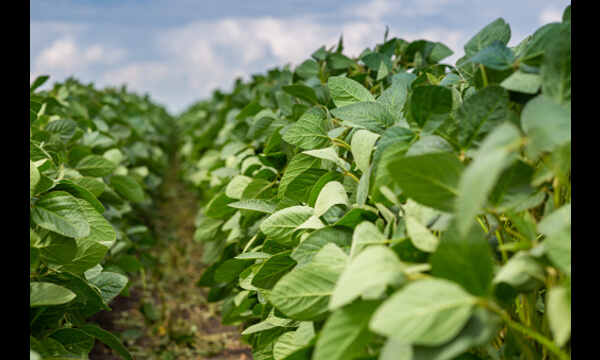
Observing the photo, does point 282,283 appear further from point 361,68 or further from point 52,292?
point 361,68

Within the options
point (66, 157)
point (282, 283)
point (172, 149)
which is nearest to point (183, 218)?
point (172, 149)

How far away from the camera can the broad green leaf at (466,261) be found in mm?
746

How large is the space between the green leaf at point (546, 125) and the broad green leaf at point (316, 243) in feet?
1.75

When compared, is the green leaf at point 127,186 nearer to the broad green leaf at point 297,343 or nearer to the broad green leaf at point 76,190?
the broad green leaf at point 76,190

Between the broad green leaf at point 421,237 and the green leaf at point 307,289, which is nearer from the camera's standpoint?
the broad green leaf at point 421,237

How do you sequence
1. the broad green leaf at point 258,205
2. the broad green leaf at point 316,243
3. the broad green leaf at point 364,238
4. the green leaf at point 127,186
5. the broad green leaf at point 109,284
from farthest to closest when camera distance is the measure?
1. the green leaf at point 127,186
2. the broad green leaf at point 258,205
3. the broad green leaf at point 109,284
4. the broad green leaf at point 316,243
5. the broad green leaf at point 364,238

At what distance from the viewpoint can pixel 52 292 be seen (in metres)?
1.08

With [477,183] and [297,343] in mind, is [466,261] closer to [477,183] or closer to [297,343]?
[477,183]

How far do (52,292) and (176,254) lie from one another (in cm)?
388

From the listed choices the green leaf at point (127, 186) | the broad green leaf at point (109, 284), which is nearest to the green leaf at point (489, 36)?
the broad green leaf at point (109, 284)

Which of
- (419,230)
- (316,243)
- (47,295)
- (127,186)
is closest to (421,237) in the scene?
(419,230)

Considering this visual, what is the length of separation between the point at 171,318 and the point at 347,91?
253cm

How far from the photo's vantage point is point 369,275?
2.59ft

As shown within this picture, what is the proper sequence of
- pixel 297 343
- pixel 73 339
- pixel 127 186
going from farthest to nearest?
pixel 127 186 < pixel 73 339 < pixel 297 343
